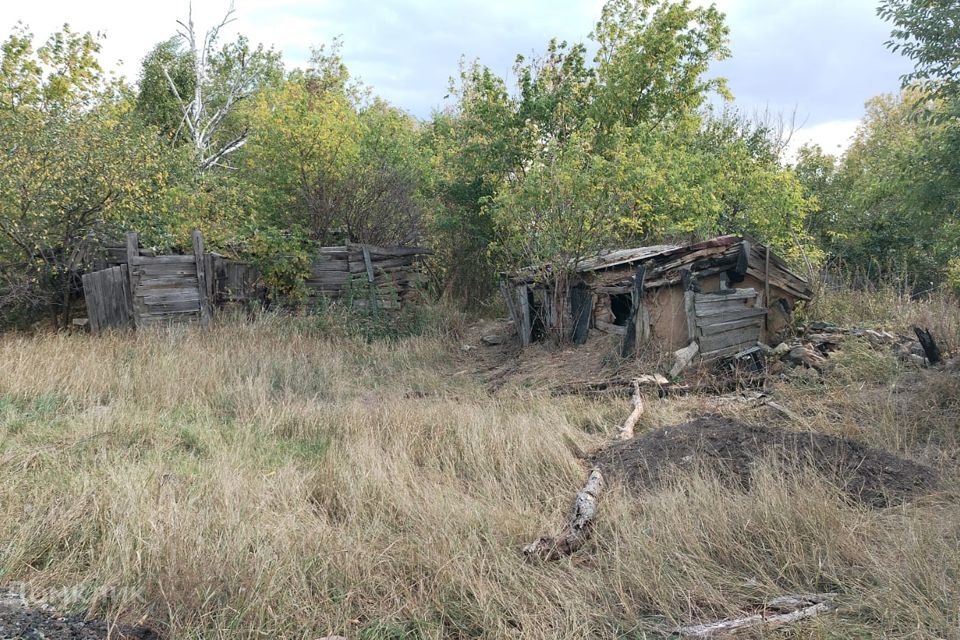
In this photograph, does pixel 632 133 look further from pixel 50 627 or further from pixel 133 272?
pixel 50 627

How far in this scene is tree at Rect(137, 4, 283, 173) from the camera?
2609 centimetres

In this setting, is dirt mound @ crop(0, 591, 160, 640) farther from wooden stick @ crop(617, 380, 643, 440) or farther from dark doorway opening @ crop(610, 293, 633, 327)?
dark doorway opening @ crop(610, 293, 633, 327)

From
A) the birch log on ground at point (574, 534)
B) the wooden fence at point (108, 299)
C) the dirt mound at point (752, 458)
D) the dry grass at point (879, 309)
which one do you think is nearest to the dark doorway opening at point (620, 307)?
the dry grass at point (879, 309)

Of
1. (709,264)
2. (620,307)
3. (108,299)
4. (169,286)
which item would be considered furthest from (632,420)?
(108,299)

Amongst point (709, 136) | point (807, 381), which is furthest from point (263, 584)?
point (709, 136)

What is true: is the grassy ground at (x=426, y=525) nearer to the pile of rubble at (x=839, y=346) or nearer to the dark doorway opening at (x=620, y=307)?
the pile of rubble at (x=839, y=346)

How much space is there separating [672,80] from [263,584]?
16.6m

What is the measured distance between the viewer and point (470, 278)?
55.8 ft

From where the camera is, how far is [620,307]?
1166 centimetres

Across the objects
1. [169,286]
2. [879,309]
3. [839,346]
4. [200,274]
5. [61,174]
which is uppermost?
[61,174]

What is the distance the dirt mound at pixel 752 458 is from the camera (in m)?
4.64

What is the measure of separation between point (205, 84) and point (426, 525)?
91.4 ft

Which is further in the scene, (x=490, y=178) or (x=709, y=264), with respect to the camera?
(x=490, y=178)

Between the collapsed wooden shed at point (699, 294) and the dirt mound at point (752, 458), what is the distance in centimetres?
343
